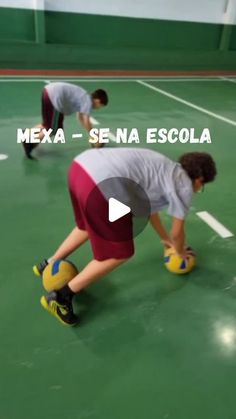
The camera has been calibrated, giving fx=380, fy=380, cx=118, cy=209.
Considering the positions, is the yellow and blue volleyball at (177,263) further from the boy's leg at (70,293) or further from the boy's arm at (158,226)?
the boy's leg at (70,293)

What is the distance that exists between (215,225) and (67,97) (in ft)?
8.14

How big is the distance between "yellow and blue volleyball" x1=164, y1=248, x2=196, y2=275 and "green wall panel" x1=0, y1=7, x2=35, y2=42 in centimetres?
901

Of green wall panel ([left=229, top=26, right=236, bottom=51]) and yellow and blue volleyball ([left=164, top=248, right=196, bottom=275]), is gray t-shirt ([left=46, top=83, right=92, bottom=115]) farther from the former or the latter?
green wall panel ([left=229, top=26, right=236, bottom=51])

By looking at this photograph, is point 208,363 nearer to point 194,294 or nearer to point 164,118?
point 194,294

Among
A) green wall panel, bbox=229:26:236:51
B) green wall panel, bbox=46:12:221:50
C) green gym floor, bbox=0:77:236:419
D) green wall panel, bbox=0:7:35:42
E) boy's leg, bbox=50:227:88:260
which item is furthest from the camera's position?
green wall panel, bbox=229:26:236:51

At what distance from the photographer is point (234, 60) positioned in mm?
12625

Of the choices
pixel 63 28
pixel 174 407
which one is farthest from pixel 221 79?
pixel 174 407

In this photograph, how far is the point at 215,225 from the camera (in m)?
3.63

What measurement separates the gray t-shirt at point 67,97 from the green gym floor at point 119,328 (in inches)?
38.4

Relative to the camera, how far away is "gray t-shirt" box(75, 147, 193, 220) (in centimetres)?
220

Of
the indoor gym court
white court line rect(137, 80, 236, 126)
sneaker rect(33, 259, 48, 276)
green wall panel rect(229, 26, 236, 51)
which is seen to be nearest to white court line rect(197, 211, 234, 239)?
the indoor gym court

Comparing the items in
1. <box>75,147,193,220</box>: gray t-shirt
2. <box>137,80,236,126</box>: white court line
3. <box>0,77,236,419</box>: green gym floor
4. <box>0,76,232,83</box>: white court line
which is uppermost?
<box>75,147,193,220</box>: gray t-shirt

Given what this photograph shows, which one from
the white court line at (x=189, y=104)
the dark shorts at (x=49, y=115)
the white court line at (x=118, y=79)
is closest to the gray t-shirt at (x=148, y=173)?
the dark shorts at (x=49, y=115)

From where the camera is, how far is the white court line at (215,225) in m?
3.51
